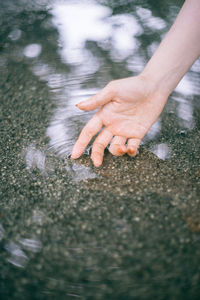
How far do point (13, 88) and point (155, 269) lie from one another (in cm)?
226

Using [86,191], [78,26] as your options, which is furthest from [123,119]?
[78,26]

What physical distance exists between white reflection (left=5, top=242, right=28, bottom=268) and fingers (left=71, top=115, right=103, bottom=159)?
0.80 meters

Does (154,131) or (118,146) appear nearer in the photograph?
(118,146)

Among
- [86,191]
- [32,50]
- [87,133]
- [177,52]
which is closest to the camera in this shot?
[86,191]

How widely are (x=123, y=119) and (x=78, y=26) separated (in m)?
2.21

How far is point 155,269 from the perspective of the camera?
1419 mm

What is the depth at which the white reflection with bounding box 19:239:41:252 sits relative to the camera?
1.55 m

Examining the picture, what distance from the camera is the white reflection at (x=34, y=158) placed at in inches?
79.8

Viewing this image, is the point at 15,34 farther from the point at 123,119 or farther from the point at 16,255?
the point at 16,255

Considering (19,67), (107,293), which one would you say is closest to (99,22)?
(19,67)

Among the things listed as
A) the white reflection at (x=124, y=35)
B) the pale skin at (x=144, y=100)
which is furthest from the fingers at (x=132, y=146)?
the white reflection at (x=124, y=35)

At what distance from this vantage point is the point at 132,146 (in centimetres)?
199

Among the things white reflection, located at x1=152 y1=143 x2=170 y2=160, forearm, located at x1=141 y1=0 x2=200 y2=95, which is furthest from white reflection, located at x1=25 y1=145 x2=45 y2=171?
forearm, located at x1=141 y1=0 x2=200 y2=95

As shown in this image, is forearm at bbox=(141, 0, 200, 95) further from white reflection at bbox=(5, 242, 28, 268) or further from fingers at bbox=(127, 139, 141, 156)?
white reflection at bbox=(5, 242, 28, 268)
